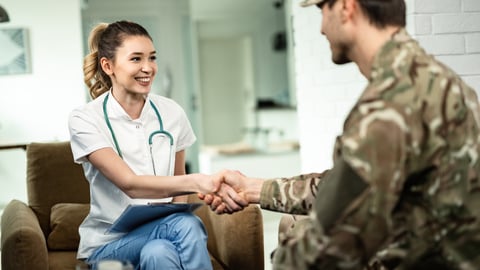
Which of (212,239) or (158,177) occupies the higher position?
(158,177)

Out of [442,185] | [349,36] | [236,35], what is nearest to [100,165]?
[349,36]

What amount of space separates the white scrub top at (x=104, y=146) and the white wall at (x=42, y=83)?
4.69 meters

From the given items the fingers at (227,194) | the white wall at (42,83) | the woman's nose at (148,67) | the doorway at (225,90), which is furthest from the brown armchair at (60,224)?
the doorway at (225,90)

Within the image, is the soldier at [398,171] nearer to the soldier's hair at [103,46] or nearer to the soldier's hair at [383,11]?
the soldier's hair at [383,11]

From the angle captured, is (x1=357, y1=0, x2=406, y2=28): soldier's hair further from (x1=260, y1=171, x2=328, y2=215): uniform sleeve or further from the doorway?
the doorway

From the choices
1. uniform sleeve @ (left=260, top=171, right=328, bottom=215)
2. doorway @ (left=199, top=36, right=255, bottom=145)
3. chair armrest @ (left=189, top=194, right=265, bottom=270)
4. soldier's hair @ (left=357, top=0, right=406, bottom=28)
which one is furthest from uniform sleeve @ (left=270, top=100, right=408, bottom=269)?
doorway @ (left=199, top=36, right=255, bottom=145)

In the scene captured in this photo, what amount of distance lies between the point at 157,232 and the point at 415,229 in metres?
1.00

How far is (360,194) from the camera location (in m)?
1.27

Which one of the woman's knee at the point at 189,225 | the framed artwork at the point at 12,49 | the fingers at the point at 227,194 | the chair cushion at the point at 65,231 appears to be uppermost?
the framed artwork at the point at 12,49

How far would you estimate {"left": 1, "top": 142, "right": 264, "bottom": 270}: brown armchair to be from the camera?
7.16 feet

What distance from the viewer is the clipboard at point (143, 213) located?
207cm

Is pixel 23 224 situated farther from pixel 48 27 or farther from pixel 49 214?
pixel 48 27

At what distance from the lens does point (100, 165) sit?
7.26ft

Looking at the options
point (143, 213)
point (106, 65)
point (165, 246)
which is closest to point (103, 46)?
point (106, 65)
